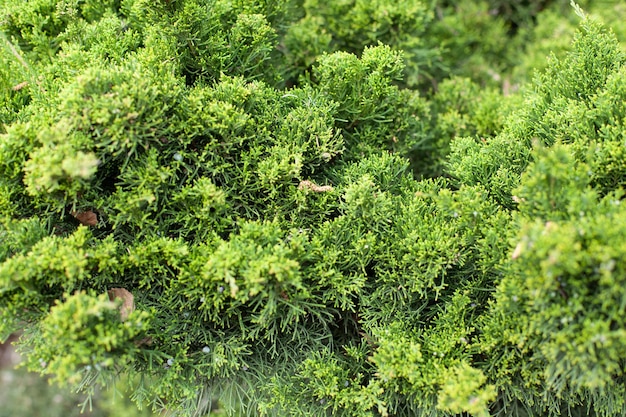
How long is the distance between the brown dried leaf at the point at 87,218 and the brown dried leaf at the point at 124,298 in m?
0.26

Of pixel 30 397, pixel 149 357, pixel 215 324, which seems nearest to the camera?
pixel 149 357

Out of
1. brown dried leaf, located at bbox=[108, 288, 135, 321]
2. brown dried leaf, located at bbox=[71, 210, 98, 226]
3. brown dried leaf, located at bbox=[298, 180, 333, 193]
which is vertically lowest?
brown dried leaf, located at bbox=[108, 288, 135, 321]

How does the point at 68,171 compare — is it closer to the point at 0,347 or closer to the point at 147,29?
the point at 147,29

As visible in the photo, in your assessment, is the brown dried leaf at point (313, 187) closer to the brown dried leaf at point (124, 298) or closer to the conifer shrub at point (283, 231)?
the conifer shrub at point (283, 231)

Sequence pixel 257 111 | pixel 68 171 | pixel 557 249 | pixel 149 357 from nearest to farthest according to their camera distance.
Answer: pixel 557 249 → pixel 68 171 → pixel 149 357 → pixel 257 111

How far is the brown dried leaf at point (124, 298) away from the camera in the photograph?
1744 millimetres

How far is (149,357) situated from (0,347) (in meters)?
3.25

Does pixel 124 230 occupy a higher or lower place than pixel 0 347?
higher

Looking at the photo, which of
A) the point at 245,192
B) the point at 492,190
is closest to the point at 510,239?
the point at 492,190

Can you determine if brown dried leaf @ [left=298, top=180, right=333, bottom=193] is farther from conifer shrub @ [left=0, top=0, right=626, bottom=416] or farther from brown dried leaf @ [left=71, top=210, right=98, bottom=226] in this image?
brown dried leaf @ [left=71, top=210, right=98, bottom=226]

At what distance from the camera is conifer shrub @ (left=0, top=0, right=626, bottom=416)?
1.54 meters

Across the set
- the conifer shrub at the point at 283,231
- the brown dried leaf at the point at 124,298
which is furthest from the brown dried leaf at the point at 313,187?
the brown dried leaf at the point at 124,298

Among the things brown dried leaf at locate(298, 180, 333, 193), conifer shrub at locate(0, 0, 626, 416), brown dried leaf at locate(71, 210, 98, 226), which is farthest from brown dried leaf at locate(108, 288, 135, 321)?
brown dried leaf at locate(298, 180, 333, 193)

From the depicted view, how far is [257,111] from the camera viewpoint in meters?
1.99
